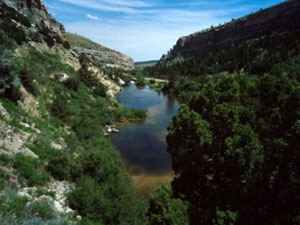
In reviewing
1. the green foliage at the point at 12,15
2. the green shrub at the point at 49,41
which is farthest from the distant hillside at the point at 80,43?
the green foliage at the point at 12,15

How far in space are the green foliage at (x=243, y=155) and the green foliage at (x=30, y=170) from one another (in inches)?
284

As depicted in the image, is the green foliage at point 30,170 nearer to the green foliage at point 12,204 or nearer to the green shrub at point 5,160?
the green shrub at point 5,160

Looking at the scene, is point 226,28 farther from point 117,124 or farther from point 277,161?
point 277,161

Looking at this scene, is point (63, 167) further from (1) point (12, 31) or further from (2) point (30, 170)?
(1) point (12, 31)

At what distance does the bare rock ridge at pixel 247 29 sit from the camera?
89.1m

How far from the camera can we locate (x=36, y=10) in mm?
38969

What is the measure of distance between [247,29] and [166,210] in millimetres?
118840

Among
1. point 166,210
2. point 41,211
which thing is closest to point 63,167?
point 41,211

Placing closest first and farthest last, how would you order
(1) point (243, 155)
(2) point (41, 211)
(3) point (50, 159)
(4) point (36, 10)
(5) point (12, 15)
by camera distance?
(2) point (41, 211), (1) point (243, 155), (3) point (50, 159), (5) point (12, 15), (4) point (36, 10)

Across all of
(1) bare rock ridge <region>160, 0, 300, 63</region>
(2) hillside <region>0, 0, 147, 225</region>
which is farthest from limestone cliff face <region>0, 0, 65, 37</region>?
(1) bare rock ridge <region>160, 0, 300, 63</region>

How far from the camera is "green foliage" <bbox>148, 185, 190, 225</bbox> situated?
390 inches

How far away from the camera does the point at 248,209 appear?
31.4 ft

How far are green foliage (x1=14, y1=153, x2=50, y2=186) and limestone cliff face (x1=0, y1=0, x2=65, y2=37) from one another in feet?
102

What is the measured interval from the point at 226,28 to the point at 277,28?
33916 mm
